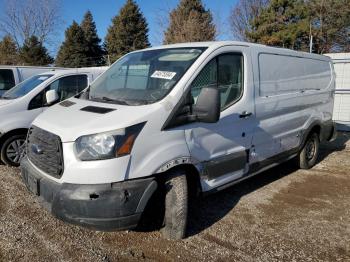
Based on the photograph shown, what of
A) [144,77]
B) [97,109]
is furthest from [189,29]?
[97,109]

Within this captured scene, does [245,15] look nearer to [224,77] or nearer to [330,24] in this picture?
[330,24]

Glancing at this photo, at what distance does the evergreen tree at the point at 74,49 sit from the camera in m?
42.1

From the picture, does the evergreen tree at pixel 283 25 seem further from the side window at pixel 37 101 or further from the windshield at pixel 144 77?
the windshield at pixel 144 77

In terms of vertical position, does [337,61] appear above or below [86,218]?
above

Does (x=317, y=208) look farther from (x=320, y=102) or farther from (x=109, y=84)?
(x=109, y=84)

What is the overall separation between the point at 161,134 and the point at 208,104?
0.54 meters

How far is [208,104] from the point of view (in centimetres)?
336

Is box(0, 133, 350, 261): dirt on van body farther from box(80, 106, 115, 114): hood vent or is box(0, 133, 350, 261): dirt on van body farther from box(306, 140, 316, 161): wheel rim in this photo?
box(80, 106, 115, 114): hood vent

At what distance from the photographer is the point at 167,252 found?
11.4 ft

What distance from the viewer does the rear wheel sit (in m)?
5.98

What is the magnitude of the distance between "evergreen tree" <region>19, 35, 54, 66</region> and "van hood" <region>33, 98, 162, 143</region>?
129ft

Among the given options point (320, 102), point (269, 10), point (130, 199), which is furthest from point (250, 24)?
point (130, 199)

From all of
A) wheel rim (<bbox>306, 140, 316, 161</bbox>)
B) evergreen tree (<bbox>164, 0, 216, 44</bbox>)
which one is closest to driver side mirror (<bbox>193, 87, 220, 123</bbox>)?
wheel rim (<bbox>306, 140, 316, 161</bbox>)

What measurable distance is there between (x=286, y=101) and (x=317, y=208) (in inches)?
62.7
